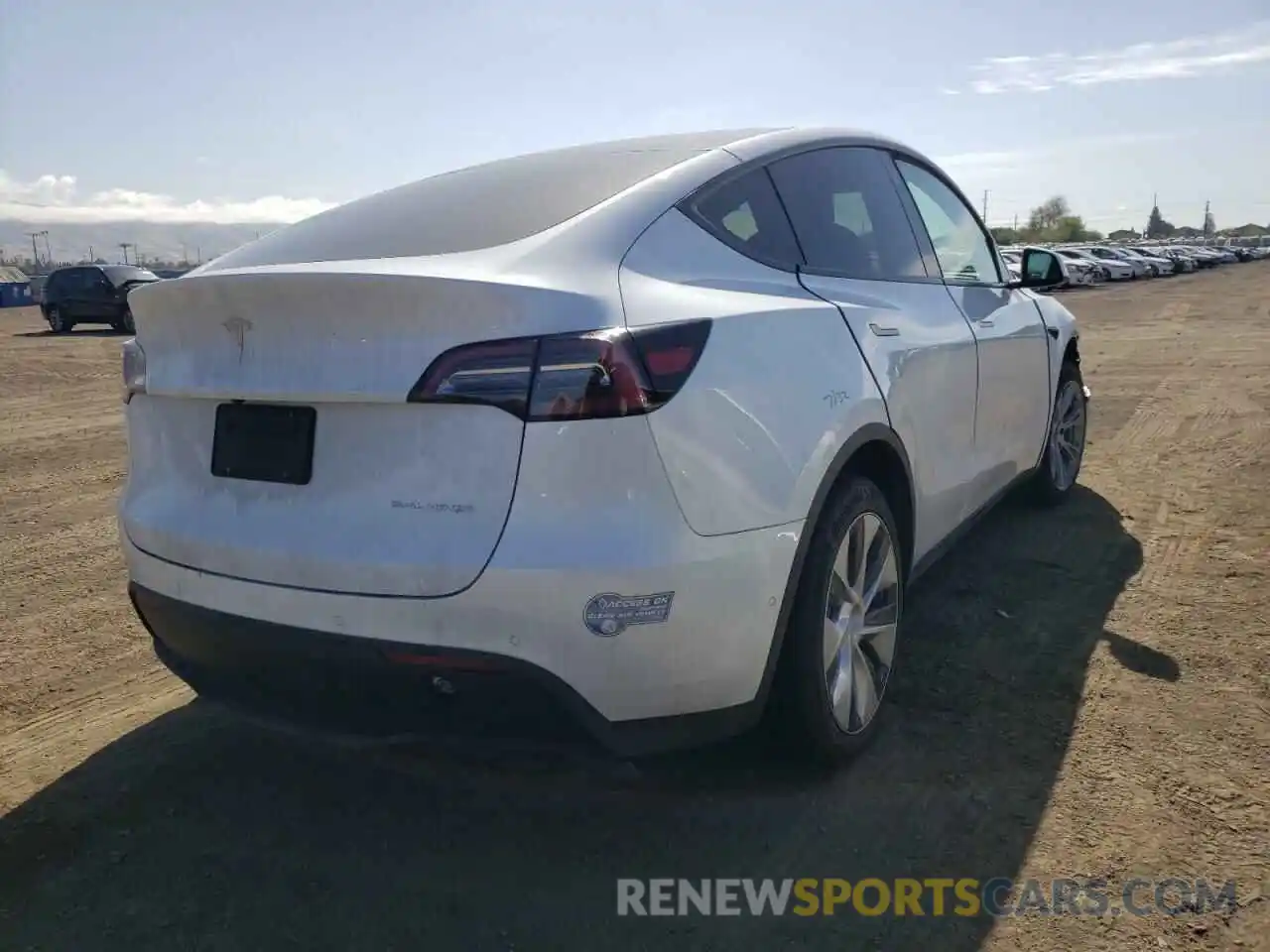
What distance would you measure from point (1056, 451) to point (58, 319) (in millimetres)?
22901

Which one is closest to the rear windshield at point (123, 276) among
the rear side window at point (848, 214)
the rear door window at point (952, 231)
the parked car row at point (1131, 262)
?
the rear door window at point (952, 231)

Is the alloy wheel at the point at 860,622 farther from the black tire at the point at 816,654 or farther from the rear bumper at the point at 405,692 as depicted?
the rear bumper at the point at 405,692

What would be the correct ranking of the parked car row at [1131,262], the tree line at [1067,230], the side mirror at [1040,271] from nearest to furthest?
the side mirror at [1040,271]
the parked car row at [1131,262]
the tree line at [1067,230]

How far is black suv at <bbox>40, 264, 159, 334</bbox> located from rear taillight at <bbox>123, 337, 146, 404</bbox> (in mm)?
21731

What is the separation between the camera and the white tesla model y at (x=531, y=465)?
2016mm

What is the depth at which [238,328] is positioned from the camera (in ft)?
7.51

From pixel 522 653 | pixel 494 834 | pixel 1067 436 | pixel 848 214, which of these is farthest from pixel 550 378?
pixel 1067 436

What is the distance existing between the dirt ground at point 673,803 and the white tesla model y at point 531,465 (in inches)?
11.4

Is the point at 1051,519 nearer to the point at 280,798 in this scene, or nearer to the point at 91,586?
the point at 280,798

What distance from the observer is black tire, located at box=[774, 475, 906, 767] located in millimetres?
2473

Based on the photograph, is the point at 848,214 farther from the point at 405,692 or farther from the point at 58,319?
the point at 58,319

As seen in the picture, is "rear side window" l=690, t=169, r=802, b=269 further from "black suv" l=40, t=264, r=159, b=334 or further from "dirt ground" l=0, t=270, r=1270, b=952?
"black suv" l=40, t=264, r=159, b=334

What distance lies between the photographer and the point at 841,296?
9.34 ft

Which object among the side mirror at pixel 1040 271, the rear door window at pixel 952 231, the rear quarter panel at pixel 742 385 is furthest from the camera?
the side mirror at pixel 1040 271
